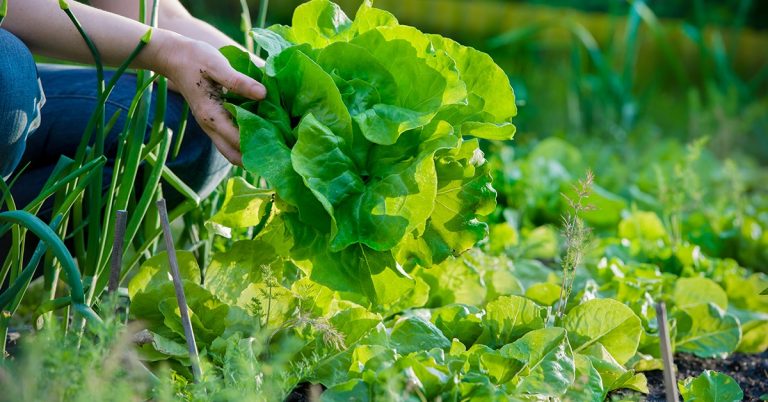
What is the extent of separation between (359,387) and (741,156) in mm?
3283

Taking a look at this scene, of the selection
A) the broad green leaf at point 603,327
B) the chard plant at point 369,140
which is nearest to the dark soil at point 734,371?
the broad green leaf at point 603,327

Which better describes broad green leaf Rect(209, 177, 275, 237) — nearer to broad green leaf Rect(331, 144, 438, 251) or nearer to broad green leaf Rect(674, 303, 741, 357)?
broad green leaf Rect(331, 144, 438, 251)

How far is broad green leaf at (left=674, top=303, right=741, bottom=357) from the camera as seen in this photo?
5.08 ft

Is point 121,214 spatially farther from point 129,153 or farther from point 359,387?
point 359,387

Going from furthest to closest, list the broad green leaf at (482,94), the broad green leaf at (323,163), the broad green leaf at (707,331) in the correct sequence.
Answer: the broad green leaf at (707,331)
the broad green leaf at (482,94)
the broad green leaf at (323,163)

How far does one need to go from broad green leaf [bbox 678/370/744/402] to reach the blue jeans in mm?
892

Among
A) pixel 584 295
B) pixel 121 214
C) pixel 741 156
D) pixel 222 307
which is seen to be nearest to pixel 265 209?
pixel 222 307

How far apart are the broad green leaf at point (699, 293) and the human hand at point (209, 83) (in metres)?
0.93

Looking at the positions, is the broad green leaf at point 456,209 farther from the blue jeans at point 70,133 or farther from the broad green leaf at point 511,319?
the blue jeans at point 70,133

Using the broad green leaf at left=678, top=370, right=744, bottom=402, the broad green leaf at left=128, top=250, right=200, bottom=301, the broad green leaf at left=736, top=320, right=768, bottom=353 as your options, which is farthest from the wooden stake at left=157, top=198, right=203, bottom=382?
the broad green leaf at left=736, top=320, right=768, bottom=353

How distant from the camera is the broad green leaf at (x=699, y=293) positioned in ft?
5.47

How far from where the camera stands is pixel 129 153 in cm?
123

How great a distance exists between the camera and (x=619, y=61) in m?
4.84

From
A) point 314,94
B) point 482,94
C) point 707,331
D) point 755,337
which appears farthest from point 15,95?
point 755,337
